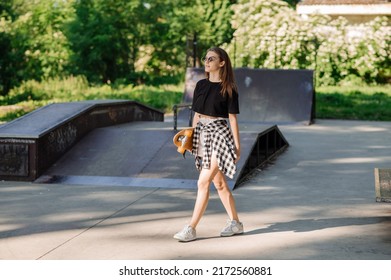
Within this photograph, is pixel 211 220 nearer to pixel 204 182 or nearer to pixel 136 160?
pixel 204 182

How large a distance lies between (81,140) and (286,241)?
553 centimetres

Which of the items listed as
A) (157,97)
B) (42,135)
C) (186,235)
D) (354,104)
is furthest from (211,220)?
(157,97)

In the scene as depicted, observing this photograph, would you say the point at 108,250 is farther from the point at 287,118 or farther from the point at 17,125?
the point at 287,118

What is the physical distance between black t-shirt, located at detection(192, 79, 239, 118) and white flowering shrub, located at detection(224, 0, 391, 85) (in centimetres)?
1944

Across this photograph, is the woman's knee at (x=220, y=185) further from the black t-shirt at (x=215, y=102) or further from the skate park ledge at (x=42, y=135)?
the skate park ledge at (x=42, y=135)

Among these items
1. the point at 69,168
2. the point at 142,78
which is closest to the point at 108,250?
the point at 69,168

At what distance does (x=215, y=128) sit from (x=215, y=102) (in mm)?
230

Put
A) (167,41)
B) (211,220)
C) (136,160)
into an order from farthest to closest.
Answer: (167,41) < (136,160) < (211,220)

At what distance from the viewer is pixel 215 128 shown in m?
6.87

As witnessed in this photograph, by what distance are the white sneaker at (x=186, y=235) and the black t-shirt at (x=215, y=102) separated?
1038mm

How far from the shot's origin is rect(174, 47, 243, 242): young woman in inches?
269

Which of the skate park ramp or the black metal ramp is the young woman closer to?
the black metal ramp

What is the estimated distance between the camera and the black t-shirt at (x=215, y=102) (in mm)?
6836

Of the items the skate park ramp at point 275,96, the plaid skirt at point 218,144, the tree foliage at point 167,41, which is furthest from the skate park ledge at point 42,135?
the tree foliage at point 167,41
